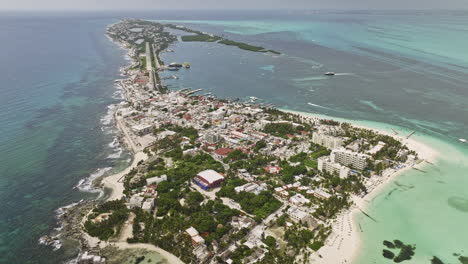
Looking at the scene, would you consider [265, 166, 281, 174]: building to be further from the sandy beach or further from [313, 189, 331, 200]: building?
the sandy beach

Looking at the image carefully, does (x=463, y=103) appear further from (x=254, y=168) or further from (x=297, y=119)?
(x=254, y=168)

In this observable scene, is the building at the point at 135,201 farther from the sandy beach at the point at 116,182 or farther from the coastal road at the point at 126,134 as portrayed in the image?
the coastal road at the point at 126,134

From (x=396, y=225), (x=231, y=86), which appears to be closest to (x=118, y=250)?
(x=396, y=225)

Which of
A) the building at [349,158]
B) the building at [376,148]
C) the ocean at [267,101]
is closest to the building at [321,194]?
the ocean at [267,101]

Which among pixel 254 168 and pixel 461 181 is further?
pixel 254 168

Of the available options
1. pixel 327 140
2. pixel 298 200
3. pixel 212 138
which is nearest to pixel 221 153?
pixel 212 138

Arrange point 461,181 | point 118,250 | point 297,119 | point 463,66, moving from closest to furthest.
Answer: point 118,250
point 461,181
point 297,119
point 463,66
